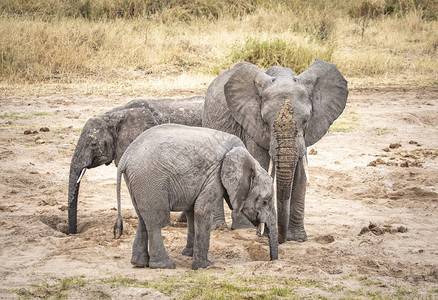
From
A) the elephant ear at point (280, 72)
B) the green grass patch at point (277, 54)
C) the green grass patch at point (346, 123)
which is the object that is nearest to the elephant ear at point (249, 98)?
the elephant ear at point (280, 72)

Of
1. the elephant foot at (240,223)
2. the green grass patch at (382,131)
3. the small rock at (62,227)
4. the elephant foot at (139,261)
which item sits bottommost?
the green grass patch at (382,131)

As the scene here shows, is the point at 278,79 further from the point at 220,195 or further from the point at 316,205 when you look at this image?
the point at 316,205

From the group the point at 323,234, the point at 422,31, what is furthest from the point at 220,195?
the point at 422,31

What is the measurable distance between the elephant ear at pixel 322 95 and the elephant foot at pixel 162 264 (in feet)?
5.62

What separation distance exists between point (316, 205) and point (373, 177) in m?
1.38

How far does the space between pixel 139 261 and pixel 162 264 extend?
20 cm

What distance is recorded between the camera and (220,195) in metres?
5.30

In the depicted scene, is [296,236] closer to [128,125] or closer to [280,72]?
[280,72]

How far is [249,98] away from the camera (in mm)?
6137

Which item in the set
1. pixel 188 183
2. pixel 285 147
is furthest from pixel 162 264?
pixel 285 147

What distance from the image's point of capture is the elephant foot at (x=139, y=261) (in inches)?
208

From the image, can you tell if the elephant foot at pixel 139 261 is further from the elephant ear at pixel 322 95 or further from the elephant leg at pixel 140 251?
the elephant ear at pixel 322 95

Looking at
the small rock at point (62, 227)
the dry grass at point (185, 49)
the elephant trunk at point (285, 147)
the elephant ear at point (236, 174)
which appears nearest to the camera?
the elephant ear at point (236, 174)

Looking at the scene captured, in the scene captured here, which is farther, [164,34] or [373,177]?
[164,34]
